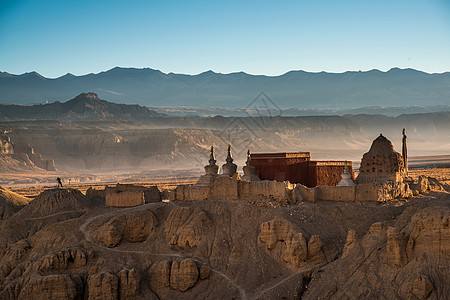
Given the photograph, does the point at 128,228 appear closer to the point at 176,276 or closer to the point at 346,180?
the point at 176,276

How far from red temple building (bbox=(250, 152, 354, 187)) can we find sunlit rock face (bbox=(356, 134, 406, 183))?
3.15 metres

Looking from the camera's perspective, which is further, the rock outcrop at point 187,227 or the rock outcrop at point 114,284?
the rock outcrop at point 187,227

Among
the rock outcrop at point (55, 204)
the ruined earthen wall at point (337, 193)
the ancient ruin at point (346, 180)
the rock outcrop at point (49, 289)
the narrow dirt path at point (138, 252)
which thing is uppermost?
the ancient ruin at point (346, 180)

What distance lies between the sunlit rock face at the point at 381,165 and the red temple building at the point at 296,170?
315 centimetres

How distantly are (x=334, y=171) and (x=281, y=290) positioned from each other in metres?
18.2

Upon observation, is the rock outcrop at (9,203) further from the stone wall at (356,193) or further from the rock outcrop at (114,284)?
the stone wall at (356,193)

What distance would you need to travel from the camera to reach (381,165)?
48906 millimetres

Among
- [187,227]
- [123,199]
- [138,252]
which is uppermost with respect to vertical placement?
[123,199]

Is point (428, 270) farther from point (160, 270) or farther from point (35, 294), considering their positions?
point (35, 294)

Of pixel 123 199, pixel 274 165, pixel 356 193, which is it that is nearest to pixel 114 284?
pixel 123 199

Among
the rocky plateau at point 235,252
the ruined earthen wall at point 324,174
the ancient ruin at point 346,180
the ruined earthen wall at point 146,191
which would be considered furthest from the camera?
the ruined earthen wall at point 324,174

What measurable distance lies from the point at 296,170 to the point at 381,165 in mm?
6702

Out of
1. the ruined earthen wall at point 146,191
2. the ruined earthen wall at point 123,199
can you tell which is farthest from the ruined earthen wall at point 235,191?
the ruined earthen wall at point 123,199

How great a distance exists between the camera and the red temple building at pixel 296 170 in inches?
2072
